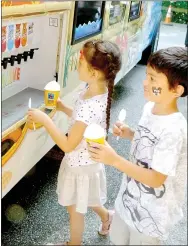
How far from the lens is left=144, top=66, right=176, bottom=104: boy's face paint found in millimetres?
575

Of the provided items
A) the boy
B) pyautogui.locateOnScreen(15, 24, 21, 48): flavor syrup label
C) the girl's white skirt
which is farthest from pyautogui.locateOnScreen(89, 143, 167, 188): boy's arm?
pyautogui.locateOnScreen(15, 24, 21, 48): flavor syrup label

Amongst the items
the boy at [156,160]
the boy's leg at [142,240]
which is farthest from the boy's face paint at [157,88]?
the boy's leg at [142,240]

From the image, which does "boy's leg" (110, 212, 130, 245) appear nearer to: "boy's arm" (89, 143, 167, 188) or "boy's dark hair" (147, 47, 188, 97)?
"boy's arm" (89, 143, 167, 188)

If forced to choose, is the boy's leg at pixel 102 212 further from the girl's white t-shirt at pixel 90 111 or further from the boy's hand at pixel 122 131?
the boy's hand at pixel 122 131

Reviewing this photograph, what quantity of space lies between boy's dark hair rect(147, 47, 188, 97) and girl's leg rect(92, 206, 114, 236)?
19.8 inches

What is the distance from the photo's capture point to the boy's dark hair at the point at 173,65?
0.56 metres

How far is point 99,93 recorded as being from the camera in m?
0.92

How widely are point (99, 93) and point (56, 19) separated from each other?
0.63 meters

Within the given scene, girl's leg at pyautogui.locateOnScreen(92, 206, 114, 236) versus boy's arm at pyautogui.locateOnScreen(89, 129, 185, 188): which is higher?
boy's arm at pyautogui.locateOnScreen(89, 129, 185, 188)

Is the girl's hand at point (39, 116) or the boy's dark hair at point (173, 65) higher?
the boy's dark hair at point (173, 65)

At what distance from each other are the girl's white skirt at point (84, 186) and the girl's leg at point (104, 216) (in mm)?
18

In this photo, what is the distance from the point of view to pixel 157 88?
1.91 feet

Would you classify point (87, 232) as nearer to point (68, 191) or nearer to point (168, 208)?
point (68, 191)

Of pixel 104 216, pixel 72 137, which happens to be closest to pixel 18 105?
pixel 72 137
